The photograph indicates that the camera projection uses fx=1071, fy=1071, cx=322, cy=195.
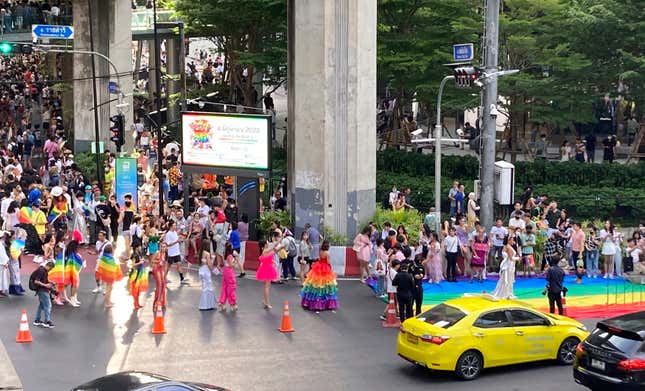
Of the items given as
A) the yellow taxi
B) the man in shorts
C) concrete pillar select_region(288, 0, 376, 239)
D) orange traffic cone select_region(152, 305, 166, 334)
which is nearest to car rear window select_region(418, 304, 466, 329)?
the yellow taxi

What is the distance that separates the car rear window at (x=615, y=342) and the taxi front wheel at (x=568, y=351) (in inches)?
84.7

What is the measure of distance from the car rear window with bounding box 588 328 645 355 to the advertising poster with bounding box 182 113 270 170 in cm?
1431

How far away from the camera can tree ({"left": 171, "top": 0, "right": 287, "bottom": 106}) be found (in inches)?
1694

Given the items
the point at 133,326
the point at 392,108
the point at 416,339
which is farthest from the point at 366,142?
the point at 392,108

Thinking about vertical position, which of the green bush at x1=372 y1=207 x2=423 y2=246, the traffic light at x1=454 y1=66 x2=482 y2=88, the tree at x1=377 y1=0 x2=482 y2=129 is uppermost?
the tree at x1=377 y1=0 x2=482 y2=129

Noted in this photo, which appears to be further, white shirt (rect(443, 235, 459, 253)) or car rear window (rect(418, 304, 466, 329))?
white shirt (rect(443, 235, 459, 253))

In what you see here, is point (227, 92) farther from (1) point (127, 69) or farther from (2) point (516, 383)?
(2) point (516, 383)

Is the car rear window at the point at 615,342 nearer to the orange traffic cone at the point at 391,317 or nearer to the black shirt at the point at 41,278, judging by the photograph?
the orange traffic cone at the point at 391,317

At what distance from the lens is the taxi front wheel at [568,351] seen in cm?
1903

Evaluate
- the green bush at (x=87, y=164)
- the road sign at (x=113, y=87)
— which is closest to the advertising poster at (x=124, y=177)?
the green bush at (x=87, y=164)

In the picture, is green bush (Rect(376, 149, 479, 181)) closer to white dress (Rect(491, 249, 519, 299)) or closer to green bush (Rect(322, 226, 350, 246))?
green bush (Rect(322, 226, 350, 246))

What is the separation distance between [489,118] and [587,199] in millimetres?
10387

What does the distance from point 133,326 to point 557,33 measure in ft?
77.6

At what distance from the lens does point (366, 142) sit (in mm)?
29188
